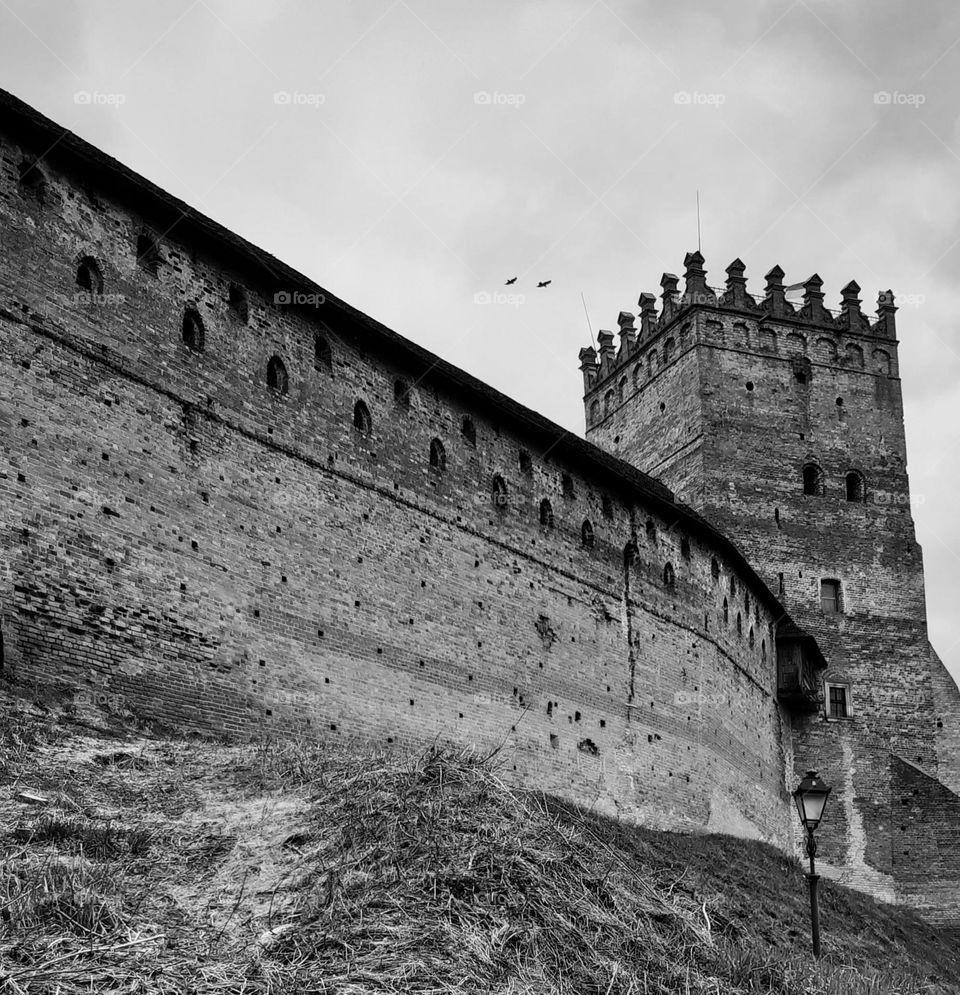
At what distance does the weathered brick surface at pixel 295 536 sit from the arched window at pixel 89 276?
73 millimetres

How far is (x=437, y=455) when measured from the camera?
19688mm

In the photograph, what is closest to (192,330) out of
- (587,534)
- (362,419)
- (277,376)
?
(277,376)

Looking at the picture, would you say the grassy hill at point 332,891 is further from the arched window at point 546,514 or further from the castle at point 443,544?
the arched window at point 546,514

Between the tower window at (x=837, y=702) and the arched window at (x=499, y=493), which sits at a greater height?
the arched window at (x=499, y=493)

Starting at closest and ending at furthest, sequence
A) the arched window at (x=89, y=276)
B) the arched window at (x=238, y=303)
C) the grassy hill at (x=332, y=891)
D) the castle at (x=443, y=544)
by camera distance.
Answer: the grassy hill at (x=332, y=891)
the castle at (x=443, y=544)
the arched window at (x=89, y=276)
the arched window at (x=238, y=303)

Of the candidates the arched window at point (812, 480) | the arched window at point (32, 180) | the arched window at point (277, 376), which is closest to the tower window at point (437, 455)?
the arched window at point (277, 376)

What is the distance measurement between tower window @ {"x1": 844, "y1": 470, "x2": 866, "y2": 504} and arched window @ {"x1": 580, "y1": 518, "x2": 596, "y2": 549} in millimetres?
12042

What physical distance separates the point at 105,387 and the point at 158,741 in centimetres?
426

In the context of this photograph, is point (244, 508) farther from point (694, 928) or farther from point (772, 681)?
point (772, 681)

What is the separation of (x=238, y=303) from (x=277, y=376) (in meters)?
1.04

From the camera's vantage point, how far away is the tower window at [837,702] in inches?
1206

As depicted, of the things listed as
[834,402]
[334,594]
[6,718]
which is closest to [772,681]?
[834,402]

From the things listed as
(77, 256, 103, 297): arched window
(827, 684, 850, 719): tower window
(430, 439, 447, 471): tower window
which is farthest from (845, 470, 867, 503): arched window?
(77, 256, 103, 297): arched window

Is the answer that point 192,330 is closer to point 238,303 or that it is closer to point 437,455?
point 238,303
